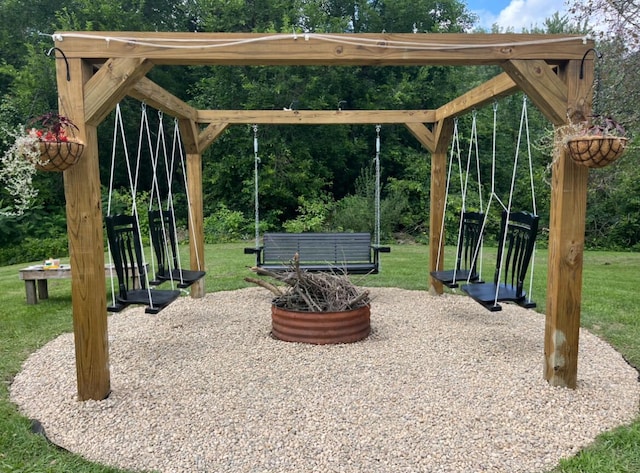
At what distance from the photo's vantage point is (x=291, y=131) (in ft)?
43.0

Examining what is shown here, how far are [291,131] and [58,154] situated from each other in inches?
425

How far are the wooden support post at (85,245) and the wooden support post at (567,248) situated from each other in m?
2.66

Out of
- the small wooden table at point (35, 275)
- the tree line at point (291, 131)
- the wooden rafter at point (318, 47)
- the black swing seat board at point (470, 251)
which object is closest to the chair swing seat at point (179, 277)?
the small wooden table at point (35, 275)

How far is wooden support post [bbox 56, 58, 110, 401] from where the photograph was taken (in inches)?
110

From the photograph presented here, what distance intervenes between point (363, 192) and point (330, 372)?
8.74m

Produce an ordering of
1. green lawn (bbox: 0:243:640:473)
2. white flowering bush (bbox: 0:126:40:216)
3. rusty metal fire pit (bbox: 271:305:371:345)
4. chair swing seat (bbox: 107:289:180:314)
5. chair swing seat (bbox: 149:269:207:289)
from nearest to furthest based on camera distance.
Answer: green lawn (bbox: 0:243:640:473) → white flowering bush (bbox: 0:126:40:216) → chair swing seat (bbox: 107:289:180:314) → rusty metal fire pit (bbox: 271:305:371:345) → chair swing seat (bbox: 149:269:207:289)

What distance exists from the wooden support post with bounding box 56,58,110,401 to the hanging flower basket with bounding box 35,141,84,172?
15 cm

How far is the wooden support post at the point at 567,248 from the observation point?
116 inches

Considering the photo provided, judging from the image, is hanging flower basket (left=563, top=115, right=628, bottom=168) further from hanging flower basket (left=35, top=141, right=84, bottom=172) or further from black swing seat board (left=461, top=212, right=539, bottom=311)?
hanging flower basket (left=35, top=141, right=84, bottom=172)

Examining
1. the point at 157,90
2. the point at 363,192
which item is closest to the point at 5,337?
the point at 157,90

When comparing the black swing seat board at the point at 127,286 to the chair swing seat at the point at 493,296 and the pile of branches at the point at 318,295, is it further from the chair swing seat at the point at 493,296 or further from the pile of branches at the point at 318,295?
the chair swing seat at the point at 493,296

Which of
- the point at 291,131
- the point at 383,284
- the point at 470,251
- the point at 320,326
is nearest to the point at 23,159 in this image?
the point at 320,326

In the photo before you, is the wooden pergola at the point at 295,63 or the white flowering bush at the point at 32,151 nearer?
the white flowering bush at the point at 32,151

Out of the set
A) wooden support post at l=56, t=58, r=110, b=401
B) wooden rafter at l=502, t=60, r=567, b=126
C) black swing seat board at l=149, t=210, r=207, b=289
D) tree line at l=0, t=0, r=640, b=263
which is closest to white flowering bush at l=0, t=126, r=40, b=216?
wooden support post at l=56, t=58, r=110, b=401
